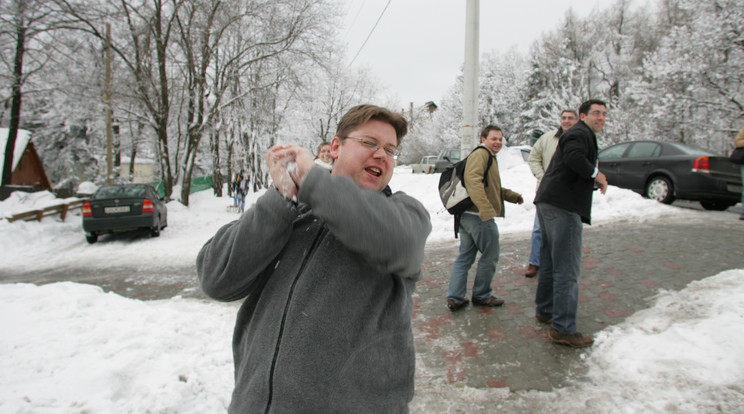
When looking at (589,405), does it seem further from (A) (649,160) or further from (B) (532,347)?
(A) (649,160)

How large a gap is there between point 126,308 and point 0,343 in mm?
1124

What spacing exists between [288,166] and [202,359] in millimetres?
2989

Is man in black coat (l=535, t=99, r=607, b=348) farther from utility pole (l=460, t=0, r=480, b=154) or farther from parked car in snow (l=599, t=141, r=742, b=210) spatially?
parked car in snow (l=599, t=141, r=742, b=210)

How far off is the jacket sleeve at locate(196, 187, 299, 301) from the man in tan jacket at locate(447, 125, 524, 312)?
3.16m

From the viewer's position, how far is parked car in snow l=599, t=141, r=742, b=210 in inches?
333

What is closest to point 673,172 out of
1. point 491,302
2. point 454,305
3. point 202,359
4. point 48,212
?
point 491,302

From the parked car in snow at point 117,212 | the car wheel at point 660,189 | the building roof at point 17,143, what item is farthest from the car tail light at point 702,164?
the building roof at point 17,143

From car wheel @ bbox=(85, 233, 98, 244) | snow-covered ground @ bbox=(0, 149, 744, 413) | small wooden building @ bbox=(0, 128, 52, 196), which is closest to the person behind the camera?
snow-covered ground @ bbox=(0, 149, 744, 413)

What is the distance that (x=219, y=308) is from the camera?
492 cm

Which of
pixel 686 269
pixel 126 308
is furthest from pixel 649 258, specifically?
pixel 126 308

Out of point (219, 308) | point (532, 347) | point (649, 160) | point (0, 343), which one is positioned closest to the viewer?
point (0, 343)

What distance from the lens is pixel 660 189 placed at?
30.9 feet

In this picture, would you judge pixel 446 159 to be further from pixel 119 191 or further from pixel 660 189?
pixel 119 191

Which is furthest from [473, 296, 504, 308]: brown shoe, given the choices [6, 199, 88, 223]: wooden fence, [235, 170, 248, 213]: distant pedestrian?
[235, 170, 248, 213]: distant pedestrian
